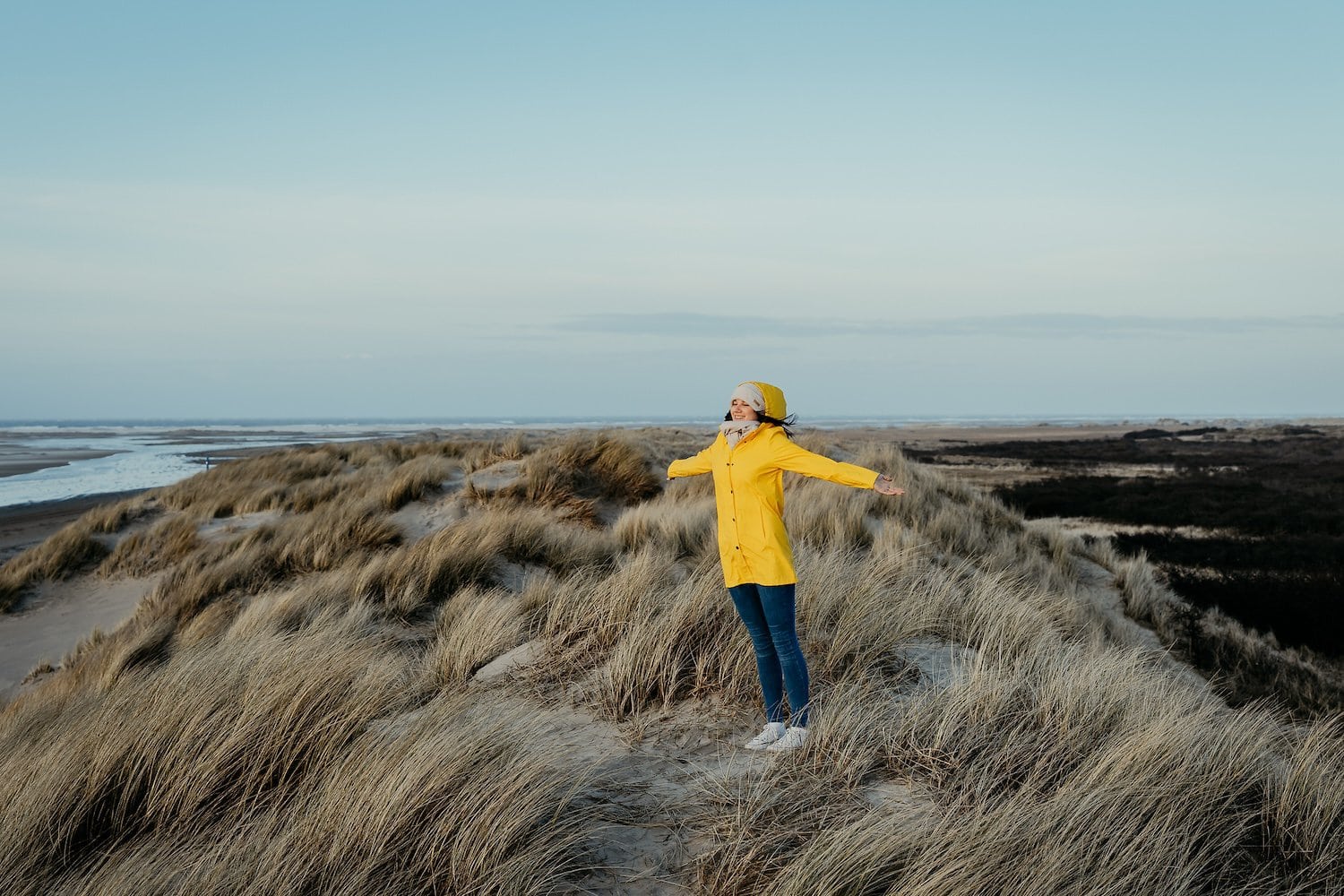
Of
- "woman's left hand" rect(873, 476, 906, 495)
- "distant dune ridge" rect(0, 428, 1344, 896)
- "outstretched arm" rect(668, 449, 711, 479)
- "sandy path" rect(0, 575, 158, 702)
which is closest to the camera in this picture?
"distant dune ridge" rect(0, 428, 1344, 896)

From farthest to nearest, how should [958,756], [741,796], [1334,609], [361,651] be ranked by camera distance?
1. [1334,609]
2. [361,651]
3. [958,756]
4. [741,796]

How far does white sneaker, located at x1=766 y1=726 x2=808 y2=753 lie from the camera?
3314 millimetres

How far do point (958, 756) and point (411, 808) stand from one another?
2.22 meters

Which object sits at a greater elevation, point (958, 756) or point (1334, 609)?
point (958, 756)

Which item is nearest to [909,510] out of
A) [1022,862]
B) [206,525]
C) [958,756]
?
[958,756]

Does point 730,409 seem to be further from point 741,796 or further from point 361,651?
point 361,651

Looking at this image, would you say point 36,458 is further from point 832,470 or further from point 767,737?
point 832,470

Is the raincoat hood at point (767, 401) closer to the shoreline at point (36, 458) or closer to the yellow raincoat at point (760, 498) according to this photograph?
the yellow raincoat at point (760, 498)

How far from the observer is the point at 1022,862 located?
2.49m

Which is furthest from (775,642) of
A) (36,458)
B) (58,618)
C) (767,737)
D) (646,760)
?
(36,458)

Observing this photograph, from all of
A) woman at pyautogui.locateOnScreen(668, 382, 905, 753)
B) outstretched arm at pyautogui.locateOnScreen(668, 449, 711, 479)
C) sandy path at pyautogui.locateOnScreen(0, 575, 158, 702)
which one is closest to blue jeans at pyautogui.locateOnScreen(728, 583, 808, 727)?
woman at pyautogui.locateOnScreen(668, 382, 905, 753)

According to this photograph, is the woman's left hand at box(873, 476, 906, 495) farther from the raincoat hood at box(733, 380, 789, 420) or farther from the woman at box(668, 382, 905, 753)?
the raincoat hood at box(733, 380, 789, 420)

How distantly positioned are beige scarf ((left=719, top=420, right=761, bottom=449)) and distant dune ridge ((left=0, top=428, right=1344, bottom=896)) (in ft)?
4.33

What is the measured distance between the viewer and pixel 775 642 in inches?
135
